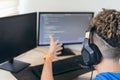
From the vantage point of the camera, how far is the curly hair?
117 centimetres

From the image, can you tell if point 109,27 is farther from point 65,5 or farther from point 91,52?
point 65,5

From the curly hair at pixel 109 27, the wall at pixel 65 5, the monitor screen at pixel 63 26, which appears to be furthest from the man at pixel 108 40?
Result: the wall at pixel 65 5

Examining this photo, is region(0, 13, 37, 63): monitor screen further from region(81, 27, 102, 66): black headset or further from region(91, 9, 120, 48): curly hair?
region(91, 9, 120, 48): curly hair

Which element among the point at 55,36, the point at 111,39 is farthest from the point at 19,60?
the point at 111,39

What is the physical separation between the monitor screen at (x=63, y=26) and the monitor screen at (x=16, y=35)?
0.12 meters

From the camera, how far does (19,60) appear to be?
2.00 meters

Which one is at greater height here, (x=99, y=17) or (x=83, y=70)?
(x=99, y=17)

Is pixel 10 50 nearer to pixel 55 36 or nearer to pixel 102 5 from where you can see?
pixel 55 36

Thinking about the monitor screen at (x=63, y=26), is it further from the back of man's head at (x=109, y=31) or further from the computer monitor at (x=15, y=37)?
the back of man's head at (x=109, y=31)

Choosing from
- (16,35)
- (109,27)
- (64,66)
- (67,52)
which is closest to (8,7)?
(16,35)

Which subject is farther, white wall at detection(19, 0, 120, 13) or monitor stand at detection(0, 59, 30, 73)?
white wall at detection(19, 0, 120, 13)

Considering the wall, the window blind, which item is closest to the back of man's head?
the wall

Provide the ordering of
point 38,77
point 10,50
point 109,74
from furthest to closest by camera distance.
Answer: point 10,50 < point 38,77 < point 109,74

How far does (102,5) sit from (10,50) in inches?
35.9
